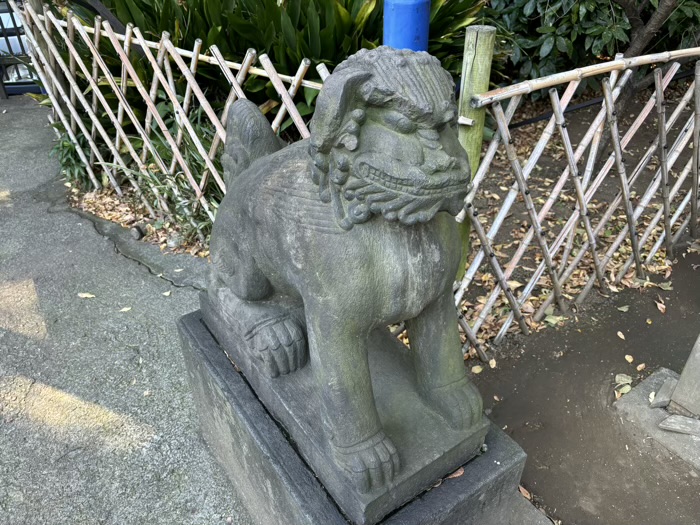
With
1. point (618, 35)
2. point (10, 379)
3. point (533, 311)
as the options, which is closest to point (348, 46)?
point (533, 311)

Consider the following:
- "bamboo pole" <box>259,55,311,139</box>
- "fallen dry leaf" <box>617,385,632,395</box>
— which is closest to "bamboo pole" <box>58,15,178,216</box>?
"bamboo pole" <box>259,55,311,139</box>

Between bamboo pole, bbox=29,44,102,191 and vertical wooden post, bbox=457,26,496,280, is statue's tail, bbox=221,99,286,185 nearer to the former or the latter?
vertical wooden post, bbox=457,26,496,280

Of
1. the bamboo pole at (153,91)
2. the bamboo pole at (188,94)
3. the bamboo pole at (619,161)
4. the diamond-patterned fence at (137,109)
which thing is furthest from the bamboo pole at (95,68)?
the bamboo pole at (619,161)

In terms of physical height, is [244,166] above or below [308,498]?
above

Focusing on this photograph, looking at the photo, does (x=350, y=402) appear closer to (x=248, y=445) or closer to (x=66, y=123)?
(x=248, y=445)

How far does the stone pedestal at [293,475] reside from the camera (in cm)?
132

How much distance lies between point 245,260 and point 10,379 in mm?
1733

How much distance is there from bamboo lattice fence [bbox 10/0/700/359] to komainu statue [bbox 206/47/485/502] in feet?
2.88

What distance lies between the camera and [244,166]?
148cm

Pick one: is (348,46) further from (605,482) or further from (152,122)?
(605,482)

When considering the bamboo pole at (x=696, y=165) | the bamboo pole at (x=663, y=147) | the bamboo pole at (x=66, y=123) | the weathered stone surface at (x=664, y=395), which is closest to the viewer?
the weathered stone surface at (x=664, y=395)

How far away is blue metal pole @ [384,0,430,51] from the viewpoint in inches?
81.7

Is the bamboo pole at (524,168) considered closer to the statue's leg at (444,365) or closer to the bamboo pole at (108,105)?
the statue's leg at (444,365)

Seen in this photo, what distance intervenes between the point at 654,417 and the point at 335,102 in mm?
2075
